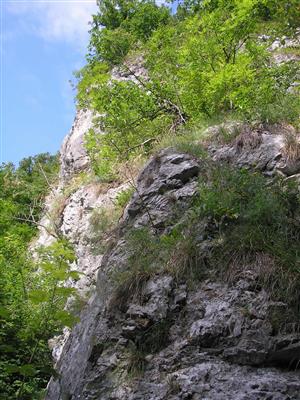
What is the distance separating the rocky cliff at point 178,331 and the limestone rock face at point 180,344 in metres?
0.01

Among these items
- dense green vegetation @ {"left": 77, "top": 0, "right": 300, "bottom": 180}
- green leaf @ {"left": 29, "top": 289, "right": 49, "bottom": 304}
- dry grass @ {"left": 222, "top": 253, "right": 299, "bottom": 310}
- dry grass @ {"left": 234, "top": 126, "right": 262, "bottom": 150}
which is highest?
dense green vegetation @ {"left": 77, "top": 0, "right": 300, "bottom": 180}

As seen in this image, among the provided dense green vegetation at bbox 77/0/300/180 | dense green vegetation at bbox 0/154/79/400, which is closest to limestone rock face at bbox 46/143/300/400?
dense green vegetation at bbox 0/154/79/400

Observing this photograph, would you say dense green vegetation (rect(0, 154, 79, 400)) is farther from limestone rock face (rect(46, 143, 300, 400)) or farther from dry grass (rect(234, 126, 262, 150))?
dry grass (rect(234, 126, 262, 150))

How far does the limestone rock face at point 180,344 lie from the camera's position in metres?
4.09

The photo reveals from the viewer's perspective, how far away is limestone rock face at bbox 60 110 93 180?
16.3 metres

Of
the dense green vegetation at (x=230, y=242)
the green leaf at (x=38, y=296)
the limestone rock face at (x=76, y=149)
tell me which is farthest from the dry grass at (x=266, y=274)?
the limestone rock face at (x=76, y=149)

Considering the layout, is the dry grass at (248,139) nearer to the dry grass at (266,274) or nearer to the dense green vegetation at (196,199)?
the dense green vegetation at (196,199)

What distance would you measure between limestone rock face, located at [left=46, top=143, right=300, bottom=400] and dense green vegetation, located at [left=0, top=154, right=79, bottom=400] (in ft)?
1.69

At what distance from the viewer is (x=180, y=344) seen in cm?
468

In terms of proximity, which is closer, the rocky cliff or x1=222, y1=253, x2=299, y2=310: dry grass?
the rocky cliff

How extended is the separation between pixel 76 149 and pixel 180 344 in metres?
13.0

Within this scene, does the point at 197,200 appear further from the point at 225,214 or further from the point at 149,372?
the point at 149,372

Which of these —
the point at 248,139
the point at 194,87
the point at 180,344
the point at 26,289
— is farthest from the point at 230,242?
the point at 26,289

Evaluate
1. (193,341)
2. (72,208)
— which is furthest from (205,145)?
(72,208)
